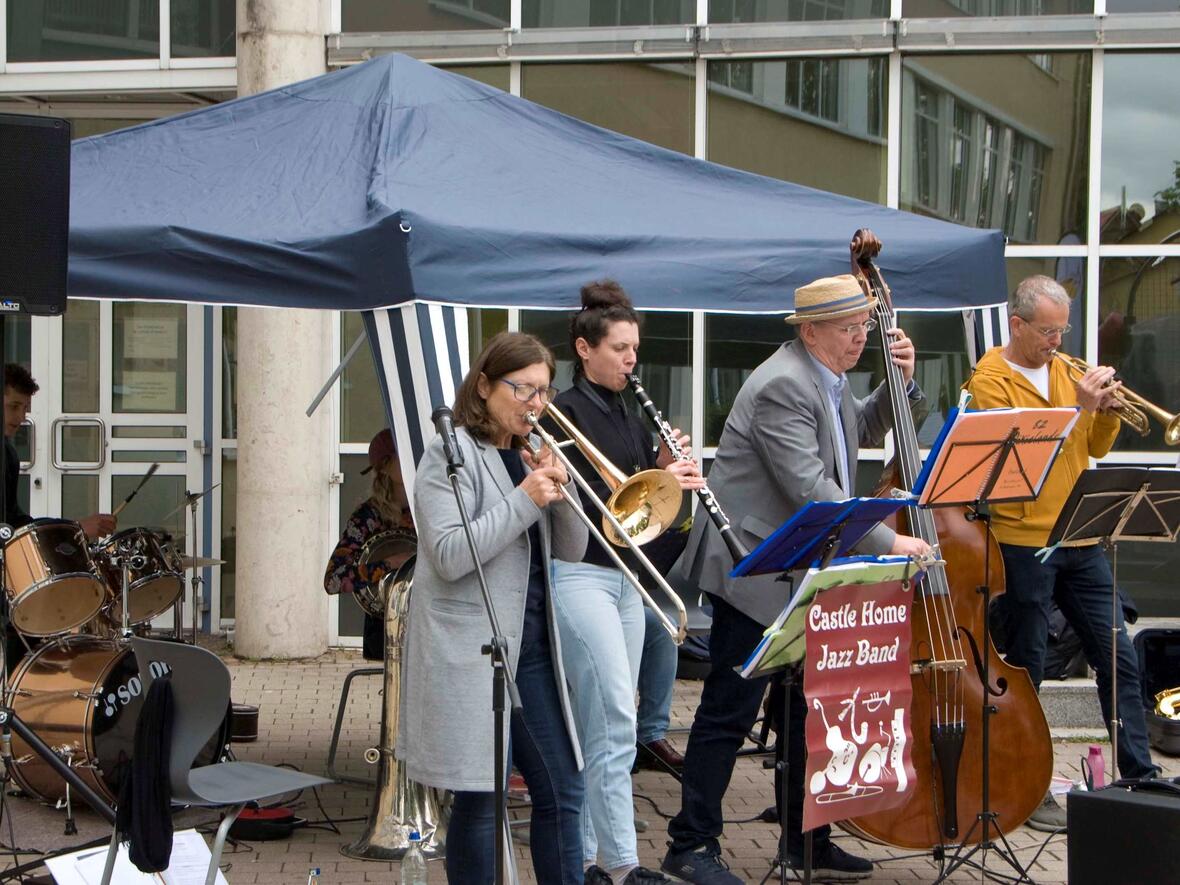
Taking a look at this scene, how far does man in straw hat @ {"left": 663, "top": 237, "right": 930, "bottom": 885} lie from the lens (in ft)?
16.0

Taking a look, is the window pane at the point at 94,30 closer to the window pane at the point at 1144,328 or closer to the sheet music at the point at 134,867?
the window pane at the point at 1144,328

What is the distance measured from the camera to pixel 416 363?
493 cm

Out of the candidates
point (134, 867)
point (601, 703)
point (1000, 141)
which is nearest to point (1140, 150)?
point (1000, 141)

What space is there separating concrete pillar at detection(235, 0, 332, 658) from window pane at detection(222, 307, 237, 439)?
742mm

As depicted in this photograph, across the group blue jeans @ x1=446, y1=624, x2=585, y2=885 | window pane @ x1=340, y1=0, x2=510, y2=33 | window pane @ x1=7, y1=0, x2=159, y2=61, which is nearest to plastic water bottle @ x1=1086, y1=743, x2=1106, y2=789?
blue jeans @ x1=446, y1=624, x2=585, y2=885

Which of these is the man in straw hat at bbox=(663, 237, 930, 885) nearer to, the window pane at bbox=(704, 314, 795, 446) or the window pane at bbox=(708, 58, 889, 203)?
the window pane at bbox=(704, 314, 795, 446)

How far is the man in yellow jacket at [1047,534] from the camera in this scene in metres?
5.80

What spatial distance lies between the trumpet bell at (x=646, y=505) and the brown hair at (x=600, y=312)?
700 mm

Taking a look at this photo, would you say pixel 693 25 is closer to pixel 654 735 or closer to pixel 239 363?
pixel 239 363

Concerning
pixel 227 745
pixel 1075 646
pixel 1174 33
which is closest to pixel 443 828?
pixel 227 745

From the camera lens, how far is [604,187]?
5.92 m

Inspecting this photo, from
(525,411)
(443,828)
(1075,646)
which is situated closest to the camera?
(525,411)

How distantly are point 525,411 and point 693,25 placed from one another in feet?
18.9

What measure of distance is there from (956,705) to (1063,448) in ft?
4.76
